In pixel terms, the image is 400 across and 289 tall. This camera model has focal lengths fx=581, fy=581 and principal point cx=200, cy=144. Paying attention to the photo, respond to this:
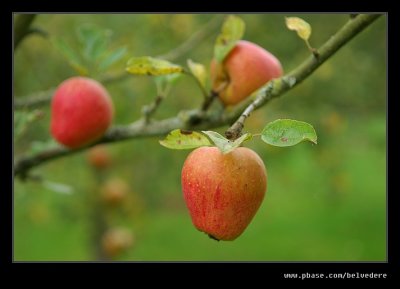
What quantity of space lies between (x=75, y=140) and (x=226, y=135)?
545 mm

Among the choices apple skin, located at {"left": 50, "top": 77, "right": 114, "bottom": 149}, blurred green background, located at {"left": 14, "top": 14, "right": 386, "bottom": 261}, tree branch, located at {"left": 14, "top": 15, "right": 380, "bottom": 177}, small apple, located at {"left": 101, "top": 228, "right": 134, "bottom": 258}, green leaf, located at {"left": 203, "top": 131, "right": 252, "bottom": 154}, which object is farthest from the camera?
small apple, located at {"left": 101, "top": 228, "right": 134, "bottom": 258}

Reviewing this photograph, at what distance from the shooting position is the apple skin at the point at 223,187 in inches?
26.5

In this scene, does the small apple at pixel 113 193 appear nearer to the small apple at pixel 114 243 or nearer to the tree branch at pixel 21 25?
the small apple at pixel 114 243

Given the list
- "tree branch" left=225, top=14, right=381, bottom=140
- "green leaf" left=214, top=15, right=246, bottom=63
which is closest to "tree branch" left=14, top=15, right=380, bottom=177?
"tree branch" left=225, top=14, right=381, bottom=140

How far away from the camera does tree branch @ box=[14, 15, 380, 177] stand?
0.81 m

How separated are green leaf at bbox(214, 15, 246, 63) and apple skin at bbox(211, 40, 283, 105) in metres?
0.02

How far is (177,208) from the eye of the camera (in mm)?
8648

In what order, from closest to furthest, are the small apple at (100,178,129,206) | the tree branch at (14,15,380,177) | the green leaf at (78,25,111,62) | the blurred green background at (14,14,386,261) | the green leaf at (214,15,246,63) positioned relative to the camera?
the tree branch at (14,15,380,177), the green leaf at (214,15,246,63), the green leaf at (78,25,111,62), the blurred green background at (14,14,386,261), the small apple at (100,178,129,206)

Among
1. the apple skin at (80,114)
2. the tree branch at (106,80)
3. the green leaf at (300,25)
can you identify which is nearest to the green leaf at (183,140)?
the green leaf at (300,25)

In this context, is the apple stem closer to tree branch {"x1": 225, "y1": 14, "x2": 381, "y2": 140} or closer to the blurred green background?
tree branch {"x1": 225, "y1": 14, "x2": 381, "y2": 140}

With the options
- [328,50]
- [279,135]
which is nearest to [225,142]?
[279,135]

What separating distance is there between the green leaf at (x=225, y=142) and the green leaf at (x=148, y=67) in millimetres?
301

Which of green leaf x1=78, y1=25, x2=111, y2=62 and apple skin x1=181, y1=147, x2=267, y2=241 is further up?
apple skin x1=181, y1=147, x2=267, y2=241

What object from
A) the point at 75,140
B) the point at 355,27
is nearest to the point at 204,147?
the point at 355,27
